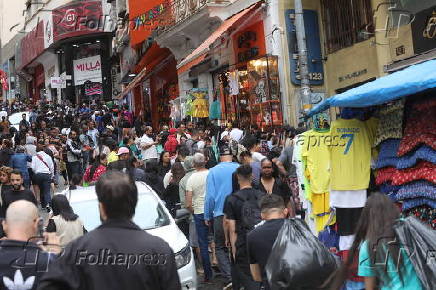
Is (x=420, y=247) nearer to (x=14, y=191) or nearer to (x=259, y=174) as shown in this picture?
(x=259, y=174)

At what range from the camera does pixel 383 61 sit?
13.6 metres

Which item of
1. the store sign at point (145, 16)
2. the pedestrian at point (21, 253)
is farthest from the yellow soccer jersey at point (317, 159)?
the store sign at point (145, 16)

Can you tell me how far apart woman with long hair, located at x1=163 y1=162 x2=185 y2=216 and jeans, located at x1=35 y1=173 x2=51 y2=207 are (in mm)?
5560

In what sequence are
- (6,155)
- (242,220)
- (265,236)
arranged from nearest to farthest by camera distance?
(265,236) < (242,220) < (6,155)

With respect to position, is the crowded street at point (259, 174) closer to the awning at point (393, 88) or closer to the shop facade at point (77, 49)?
the awning at point (393, 88)

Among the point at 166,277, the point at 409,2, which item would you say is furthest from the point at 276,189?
the point at 409,2

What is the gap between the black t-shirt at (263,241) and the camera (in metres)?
4.91

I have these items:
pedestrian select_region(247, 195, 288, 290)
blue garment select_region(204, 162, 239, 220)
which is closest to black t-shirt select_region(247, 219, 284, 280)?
pedestrian select_region(247, 195, 288, 290)

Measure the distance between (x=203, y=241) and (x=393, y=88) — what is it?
415 cm

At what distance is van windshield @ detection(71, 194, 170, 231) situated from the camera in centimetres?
714

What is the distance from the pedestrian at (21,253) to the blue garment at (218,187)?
4.35 m

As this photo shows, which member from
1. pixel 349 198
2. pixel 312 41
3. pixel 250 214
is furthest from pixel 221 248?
pixel 312 41

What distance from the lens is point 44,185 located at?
14391 millimetres

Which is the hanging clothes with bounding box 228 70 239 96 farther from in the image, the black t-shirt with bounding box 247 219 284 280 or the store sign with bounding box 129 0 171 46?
the black t-shirt with bounding box 247 219 284 280
